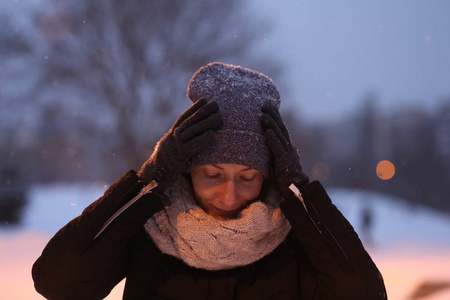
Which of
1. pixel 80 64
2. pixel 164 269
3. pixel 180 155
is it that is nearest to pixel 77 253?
pixel 164 269

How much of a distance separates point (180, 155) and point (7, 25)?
183 inches

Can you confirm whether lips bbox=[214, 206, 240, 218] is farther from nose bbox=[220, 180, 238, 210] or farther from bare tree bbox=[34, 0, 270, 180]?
bare tree bbox=[34, 0, 270, 180]

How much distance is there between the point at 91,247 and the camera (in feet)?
4.16

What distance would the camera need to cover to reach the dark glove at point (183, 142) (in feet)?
4.26

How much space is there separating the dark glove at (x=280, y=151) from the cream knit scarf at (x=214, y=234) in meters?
0.12

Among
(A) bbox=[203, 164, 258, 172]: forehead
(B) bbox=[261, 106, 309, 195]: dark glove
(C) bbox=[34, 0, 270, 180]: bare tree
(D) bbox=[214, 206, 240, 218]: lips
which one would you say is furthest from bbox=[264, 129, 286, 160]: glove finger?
(C) bbox=[34, 0, 270, 180]: bare tree

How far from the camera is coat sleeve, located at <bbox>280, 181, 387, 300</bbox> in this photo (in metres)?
1.26

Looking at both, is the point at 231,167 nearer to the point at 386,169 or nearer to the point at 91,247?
the point at 91,247

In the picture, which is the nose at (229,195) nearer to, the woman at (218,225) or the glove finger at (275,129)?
the woman at (218,225)

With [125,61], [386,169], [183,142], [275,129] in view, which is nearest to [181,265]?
[183,142]

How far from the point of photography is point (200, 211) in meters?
1.40

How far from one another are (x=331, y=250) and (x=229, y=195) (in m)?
0.40

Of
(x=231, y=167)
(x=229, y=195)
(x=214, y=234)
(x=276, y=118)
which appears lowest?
(x=214, y=234)

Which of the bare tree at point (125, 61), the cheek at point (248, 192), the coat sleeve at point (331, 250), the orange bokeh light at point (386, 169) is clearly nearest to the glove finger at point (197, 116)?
the cheek at point (248, 192)
